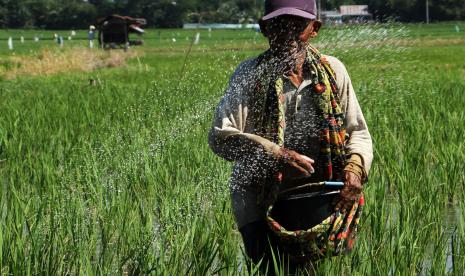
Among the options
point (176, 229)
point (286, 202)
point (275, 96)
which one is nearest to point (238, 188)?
point (286, 202)

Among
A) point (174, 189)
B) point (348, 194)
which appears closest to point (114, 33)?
point (174, 189)

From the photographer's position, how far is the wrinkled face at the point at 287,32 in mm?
1910

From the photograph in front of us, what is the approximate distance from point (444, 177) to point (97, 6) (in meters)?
75.2

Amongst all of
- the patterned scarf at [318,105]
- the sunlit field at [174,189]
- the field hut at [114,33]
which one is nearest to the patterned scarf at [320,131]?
the patterned scarf at [318,105]

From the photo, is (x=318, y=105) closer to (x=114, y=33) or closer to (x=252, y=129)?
(x=252, y=129)

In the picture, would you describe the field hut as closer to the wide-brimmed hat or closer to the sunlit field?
the sunlit field

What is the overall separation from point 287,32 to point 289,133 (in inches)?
9.4

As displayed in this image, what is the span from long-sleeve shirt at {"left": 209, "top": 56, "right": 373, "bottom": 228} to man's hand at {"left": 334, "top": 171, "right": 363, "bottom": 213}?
0.06 meters

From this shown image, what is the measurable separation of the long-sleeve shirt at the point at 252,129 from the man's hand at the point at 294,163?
0.19ft

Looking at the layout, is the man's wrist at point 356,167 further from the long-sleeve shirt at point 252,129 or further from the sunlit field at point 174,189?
the sunlit field at point 174,189

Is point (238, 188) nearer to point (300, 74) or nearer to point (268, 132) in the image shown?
point (268, 132)

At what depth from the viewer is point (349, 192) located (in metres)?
1.95

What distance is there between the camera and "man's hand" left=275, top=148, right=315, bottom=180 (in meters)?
1.87

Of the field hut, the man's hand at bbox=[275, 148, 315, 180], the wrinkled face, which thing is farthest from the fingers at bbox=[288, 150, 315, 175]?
the field hut
